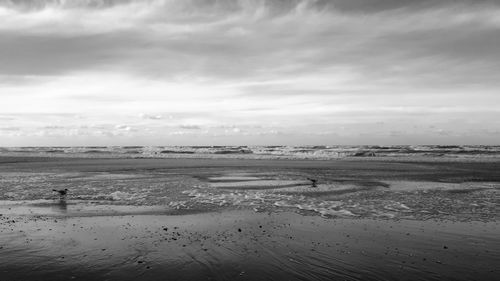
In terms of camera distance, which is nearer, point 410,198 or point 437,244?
point 437,244

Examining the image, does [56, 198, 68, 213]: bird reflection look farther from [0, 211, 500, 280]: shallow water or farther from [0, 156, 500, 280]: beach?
[0, 211, 500, 280]: shallow water

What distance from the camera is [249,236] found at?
392 inches

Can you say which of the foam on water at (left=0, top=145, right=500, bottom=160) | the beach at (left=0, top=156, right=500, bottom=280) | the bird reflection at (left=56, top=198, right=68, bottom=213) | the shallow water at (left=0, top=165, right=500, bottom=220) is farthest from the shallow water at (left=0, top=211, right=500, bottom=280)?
the foam on water at (left=0, top=145, right=500, bottom=160)

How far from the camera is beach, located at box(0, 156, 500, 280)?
24.1 ft

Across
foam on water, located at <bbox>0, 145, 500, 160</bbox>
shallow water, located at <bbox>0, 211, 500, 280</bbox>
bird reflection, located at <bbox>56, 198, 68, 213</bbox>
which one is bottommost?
shallow water, located at <bbox>0, 211, 500, 280</bbox>

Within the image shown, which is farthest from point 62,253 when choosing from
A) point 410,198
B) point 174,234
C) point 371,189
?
point 371,189

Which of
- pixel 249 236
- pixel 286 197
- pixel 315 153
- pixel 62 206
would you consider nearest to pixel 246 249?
pixel 249 236

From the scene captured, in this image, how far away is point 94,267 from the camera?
746 cm

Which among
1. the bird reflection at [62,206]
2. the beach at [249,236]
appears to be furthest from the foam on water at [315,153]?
the bird reflection at [62,206]

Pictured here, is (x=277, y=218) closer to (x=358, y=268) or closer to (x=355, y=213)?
(x=355, y=213)

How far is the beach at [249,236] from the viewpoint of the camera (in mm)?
7359

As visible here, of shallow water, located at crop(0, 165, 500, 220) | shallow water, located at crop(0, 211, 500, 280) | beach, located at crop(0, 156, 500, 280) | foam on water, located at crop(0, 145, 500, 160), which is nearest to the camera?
shallow water, located at crop(0, 211, 500, 280)

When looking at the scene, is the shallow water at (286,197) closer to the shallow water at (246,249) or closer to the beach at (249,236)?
the beach at (249,236)

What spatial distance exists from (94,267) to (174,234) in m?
2.80
